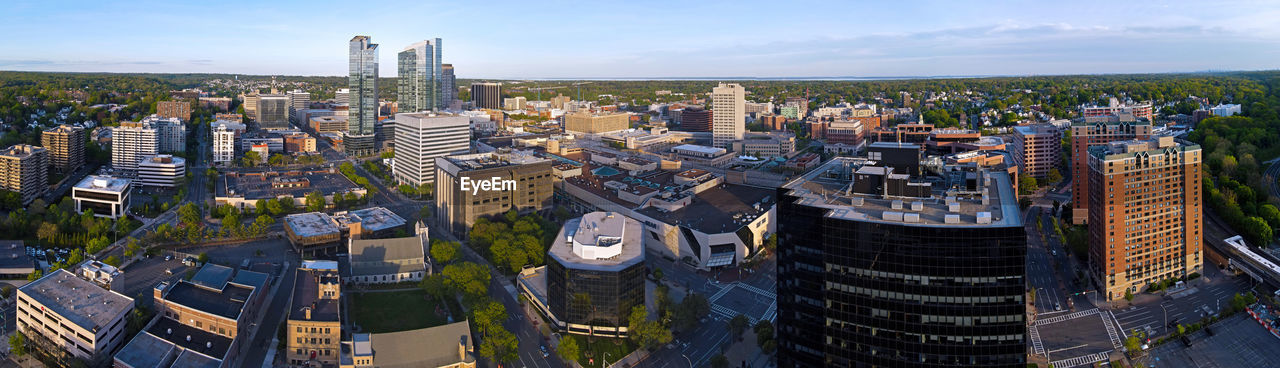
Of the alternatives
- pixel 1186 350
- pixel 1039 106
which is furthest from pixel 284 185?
pixel 1039 106

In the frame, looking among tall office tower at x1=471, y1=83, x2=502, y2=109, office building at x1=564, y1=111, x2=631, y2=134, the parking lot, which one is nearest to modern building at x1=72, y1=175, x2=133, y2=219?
office building at x1=564, y1=111, x2=631, y2=134

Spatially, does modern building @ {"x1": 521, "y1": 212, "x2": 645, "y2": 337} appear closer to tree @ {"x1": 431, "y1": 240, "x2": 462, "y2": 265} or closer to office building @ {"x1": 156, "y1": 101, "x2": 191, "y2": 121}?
tree @ {"x1": 431, "y1": 240, "x2": 462, "y2": 265}

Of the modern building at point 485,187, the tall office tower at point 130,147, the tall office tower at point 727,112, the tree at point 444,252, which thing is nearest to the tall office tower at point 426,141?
the modern building at point 485,187

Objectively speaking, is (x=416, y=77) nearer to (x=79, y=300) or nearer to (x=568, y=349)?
(x=79, y=300)

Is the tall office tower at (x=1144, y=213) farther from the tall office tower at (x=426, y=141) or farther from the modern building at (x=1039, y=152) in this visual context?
the tall office tower at (x=426, y=141)

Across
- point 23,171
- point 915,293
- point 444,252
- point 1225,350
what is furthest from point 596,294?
point 23,171

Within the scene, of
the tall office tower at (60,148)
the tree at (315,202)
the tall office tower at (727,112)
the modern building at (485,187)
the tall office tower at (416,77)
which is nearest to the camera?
the modern building at (485,187)
